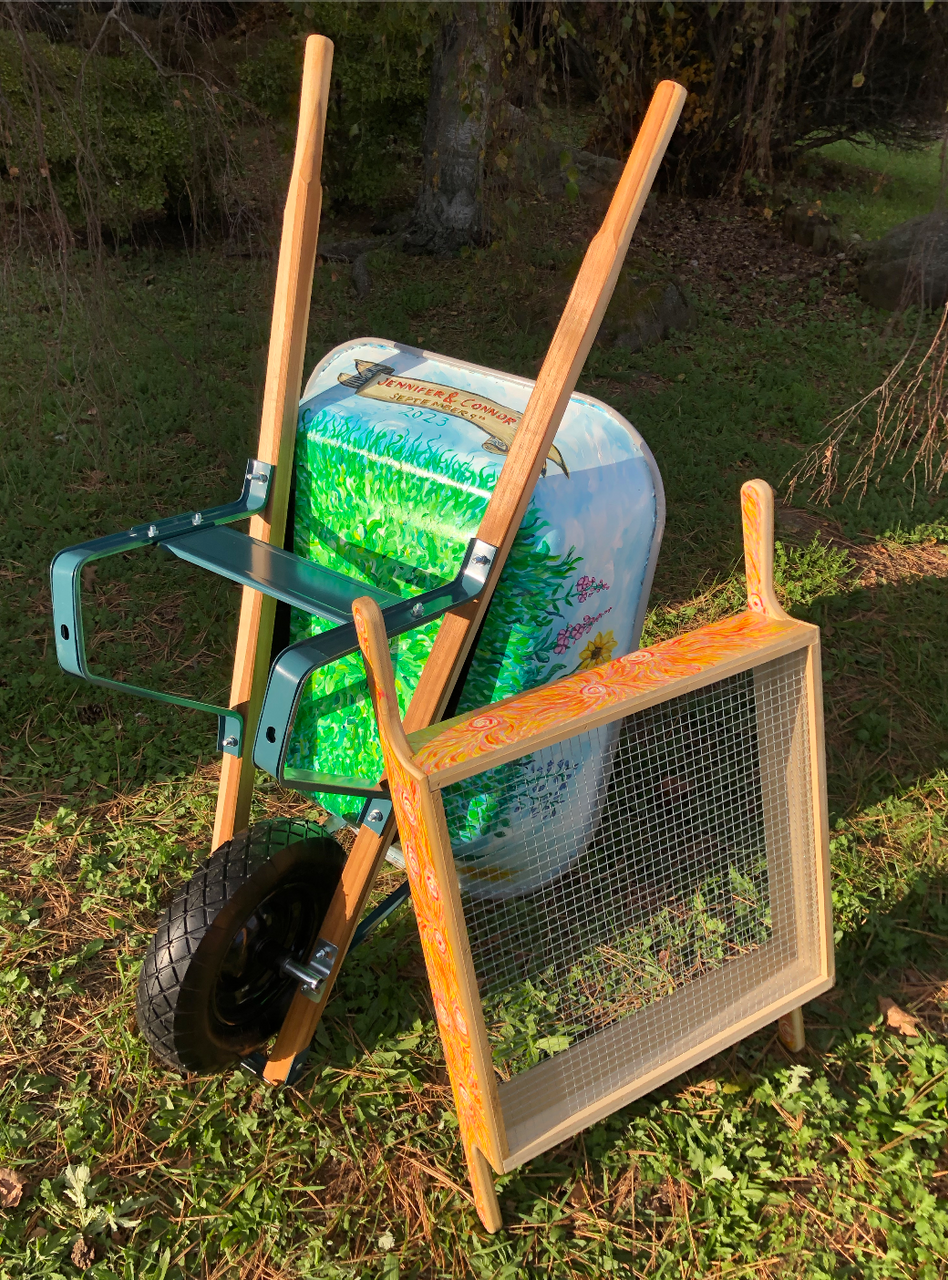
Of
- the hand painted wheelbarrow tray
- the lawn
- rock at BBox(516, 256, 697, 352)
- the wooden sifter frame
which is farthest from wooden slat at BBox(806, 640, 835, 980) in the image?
rock at BBox(516, 256, 697, 352)

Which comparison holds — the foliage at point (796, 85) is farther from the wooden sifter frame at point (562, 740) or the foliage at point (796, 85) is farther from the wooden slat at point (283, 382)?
the wooden sifter frame at point (562, 740)

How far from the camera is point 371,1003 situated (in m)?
2.20

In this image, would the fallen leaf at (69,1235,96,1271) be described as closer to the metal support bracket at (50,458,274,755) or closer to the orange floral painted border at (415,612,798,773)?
the metal support bracket at (50,458,274,755)

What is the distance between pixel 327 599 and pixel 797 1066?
1.40m

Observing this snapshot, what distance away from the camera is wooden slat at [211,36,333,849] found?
71.9 inches

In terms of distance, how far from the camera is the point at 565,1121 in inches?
65.5

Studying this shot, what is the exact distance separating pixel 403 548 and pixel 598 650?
0.47 m

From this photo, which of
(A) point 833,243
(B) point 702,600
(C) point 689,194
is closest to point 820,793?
(B) point 702,600

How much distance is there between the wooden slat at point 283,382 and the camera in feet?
5.99

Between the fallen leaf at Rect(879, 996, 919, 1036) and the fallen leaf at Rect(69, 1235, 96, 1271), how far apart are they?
1.68m

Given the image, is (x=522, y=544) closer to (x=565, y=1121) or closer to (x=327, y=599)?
(x=327, y=599)

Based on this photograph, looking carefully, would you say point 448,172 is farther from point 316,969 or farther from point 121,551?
point 316,969

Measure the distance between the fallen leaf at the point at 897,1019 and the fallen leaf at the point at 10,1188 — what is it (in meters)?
1.82

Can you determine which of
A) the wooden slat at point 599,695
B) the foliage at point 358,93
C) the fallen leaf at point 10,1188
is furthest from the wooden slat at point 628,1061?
the foliage at point 358,93
